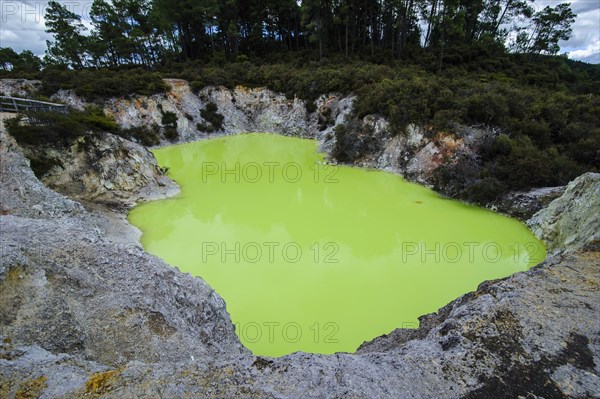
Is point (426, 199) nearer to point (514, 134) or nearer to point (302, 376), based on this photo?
point (514, 134)

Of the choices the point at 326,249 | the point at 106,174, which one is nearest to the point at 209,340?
the point at 326,249

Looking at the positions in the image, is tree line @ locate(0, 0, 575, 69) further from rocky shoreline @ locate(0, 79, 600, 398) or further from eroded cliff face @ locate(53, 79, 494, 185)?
rocky shoreline @ locate(0, 79, 600, 398)

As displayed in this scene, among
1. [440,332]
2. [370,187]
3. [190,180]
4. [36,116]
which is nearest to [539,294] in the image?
[440,332]

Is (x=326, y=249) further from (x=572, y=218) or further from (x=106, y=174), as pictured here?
(x=106, y=174)

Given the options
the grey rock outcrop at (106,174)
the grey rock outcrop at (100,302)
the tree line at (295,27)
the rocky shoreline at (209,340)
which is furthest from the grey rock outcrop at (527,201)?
the tree line at (295,27)

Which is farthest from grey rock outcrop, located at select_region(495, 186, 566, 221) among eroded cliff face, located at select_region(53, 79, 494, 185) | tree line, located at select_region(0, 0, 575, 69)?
tree line, located at select_region(0, 0, 575, 69)

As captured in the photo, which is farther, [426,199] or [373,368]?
[426,199]
